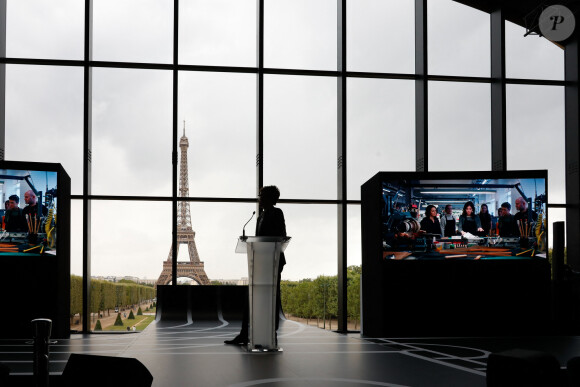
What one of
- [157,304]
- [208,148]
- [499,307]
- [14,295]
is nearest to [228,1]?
[208,148]

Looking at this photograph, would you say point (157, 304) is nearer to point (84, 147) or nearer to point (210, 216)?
point (210, 216)

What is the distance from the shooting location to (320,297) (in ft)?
28.9

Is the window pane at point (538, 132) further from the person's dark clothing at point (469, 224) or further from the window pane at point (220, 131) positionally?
the window pane at point (220, 131)

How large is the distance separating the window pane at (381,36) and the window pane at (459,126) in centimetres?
64

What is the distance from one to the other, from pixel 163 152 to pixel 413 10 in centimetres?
418

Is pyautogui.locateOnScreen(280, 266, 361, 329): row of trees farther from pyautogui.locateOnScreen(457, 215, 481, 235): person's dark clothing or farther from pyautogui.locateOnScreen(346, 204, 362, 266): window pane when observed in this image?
pyautogui.locateOnScreen(457, 215, 481, 235): person's dark clothing

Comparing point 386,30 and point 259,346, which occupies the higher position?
point 386,30

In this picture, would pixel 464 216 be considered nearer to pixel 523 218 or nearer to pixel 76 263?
pixel 523 218

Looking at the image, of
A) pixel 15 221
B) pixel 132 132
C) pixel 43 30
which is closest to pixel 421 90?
pixel 132 132

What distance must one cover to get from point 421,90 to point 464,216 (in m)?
2.82

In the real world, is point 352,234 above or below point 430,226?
below

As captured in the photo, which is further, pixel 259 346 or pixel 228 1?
pixel 228 1

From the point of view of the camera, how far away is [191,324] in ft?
25.2

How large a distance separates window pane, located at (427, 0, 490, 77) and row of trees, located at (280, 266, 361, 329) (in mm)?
3241
